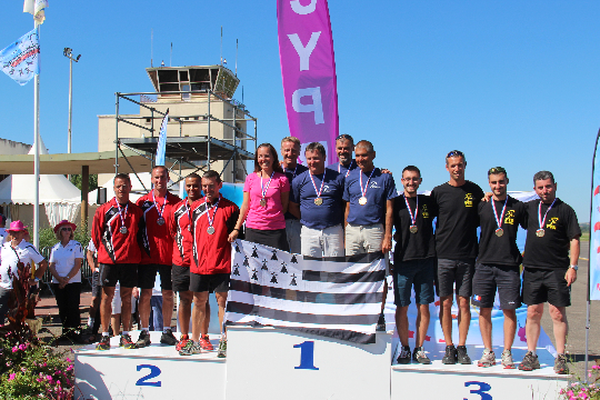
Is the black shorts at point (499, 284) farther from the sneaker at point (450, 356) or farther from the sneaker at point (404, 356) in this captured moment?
the sneaker at point (404, 356)

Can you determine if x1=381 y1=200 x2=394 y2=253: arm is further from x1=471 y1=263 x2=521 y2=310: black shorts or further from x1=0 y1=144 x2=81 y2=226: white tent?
x1=0 y1=144 x2=81 y2=226: white tent

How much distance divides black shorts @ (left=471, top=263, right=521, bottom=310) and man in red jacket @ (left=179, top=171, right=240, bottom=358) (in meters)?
2.39

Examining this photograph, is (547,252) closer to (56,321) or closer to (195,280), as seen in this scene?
(195,280)

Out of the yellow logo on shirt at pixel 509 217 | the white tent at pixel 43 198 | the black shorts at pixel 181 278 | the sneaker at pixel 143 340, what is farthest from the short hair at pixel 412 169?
the white tent at pixel 43 198

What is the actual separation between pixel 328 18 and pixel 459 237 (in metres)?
3.82

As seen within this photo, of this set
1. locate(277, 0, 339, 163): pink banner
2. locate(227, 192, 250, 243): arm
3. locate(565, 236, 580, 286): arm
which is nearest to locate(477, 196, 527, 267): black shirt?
locate(565, 236, 580, 286): arm

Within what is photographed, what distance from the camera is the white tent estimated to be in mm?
22156

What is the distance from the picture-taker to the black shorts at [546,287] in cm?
439

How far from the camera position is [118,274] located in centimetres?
533

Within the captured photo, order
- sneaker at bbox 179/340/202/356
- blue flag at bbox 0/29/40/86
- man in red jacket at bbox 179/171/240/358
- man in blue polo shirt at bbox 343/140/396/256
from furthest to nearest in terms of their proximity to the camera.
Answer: blue flag at bbox 0/29/40/86, man in red jacket at bbox 179/171/240/358, sneaker at bbox 179/340/202/356, man in blue polo shirt at bbox 343/140/396/256

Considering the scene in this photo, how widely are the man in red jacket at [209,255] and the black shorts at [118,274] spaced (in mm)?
738

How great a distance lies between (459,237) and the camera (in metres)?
4.66

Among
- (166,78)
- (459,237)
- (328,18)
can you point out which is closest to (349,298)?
(459,237)

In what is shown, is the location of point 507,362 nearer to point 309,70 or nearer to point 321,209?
point 321,209
